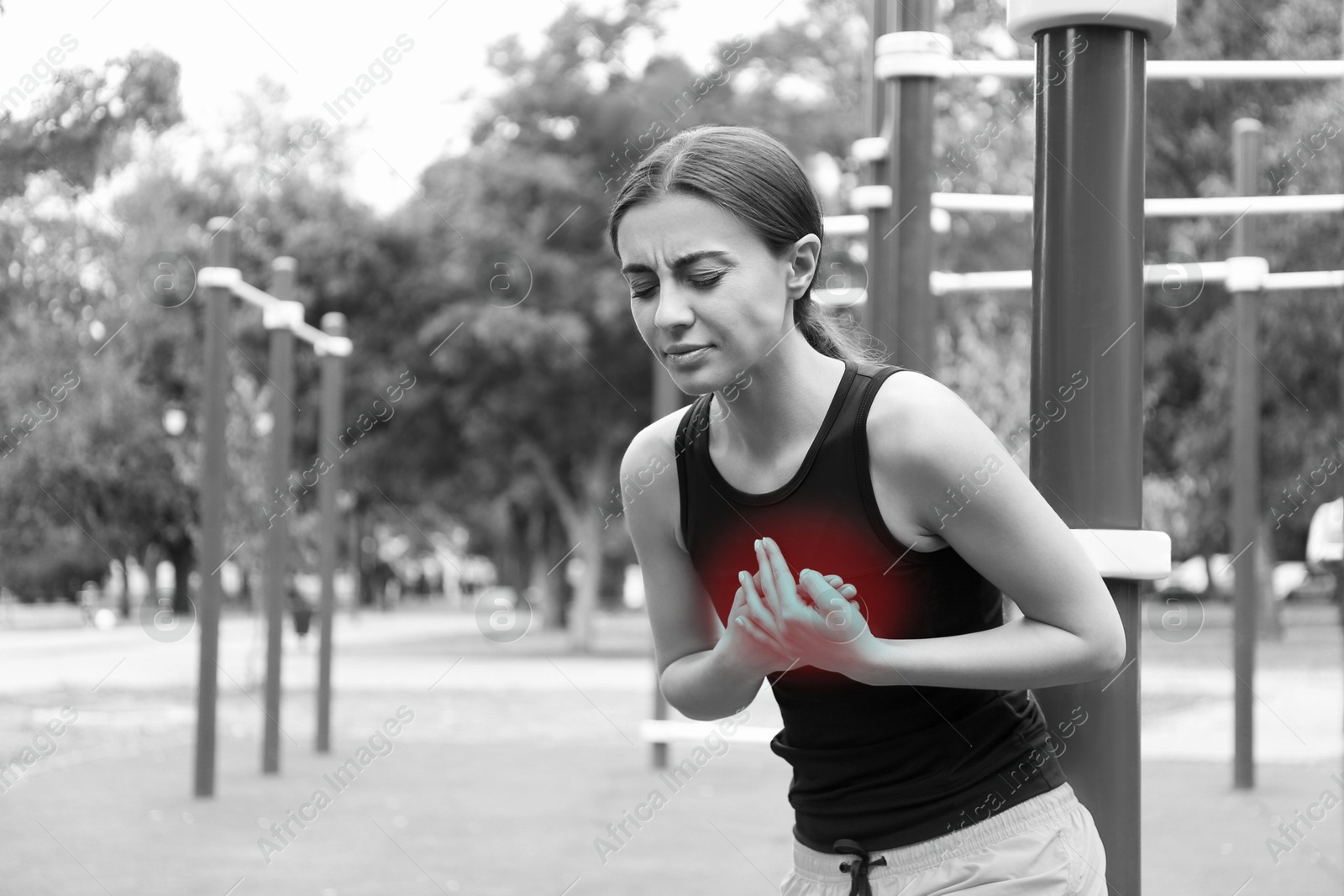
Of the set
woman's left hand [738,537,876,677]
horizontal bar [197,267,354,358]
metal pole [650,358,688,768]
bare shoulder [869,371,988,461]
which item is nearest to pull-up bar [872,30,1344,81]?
bare shoulder [869,371,988,461]

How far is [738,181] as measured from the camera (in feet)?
5.57

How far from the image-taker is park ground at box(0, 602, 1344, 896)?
604 cm

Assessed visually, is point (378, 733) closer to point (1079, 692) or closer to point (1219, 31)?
point (1079, 692)

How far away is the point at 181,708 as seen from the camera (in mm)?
13688

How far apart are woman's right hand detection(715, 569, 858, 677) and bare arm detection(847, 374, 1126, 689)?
0.12 metres


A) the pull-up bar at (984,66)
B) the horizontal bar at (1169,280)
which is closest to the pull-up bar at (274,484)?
the horizontal bar at (1169,280)

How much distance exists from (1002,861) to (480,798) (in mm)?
6878

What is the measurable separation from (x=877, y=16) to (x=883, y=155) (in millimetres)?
600

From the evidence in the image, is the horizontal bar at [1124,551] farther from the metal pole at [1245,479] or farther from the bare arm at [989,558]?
the metal pole at [1245,479]

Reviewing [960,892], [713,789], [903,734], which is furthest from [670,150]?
[713,789]

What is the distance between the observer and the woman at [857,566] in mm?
1634

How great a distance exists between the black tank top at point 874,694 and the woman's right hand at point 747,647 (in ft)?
0.15

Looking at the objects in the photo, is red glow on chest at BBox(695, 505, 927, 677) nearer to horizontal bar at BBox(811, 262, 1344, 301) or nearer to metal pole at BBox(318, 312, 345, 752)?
horizontal bar at BBox(811, 262, 1344, 301)

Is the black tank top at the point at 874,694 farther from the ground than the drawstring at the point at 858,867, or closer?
farther from the ground
